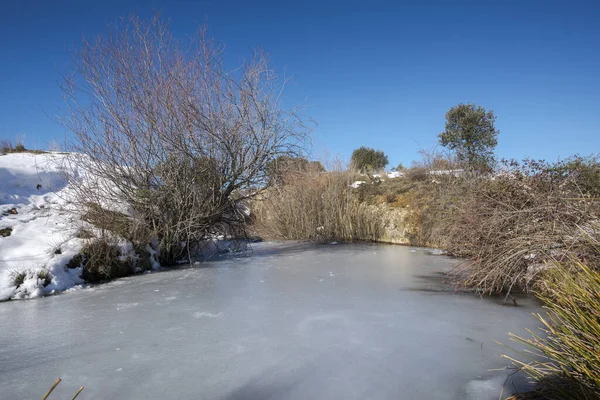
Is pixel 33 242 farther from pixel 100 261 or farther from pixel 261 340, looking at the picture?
pixel 261 340

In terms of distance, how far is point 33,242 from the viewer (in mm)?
5754

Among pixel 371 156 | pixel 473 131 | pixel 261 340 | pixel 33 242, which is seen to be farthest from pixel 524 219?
pixel 371 156

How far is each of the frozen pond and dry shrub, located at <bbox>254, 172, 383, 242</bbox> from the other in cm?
537

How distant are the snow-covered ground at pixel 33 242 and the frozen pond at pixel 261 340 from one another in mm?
351

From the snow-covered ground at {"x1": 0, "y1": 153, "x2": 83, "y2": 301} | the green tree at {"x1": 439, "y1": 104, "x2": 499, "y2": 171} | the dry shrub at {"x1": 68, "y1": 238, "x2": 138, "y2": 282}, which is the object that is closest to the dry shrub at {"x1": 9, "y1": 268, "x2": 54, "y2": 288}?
the snow-covered ground at {"x1": 0, "y1": 153, "x2": 83, "y2": 301}

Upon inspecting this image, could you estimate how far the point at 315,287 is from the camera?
198 inches

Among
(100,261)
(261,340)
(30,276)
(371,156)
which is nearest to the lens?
(261,340)

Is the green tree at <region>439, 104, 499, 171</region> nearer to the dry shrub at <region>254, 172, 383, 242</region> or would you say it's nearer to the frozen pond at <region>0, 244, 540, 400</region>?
the dry shrub at <region>254, 172, 383, 242</region>

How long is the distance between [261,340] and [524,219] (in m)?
3.09

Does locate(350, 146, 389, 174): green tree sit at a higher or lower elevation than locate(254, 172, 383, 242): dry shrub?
higher

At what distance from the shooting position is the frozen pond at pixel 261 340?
2.33 metres

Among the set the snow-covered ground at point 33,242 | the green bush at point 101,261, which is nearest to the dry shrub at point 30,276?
the snow-covered ground at point 33,242

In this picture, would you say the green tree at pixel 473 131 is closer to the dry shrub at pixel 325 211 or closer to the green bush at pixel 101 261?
the dry shrub at pixel 325 211

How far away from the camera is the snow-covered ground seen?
4.89 meters
